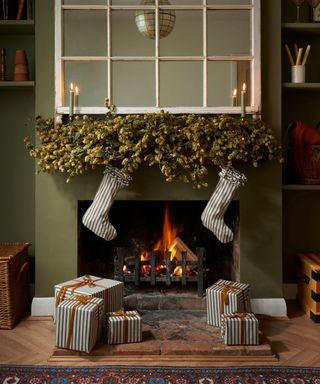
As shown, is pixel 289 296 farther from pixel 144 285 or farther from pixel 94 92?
pixel 94 92

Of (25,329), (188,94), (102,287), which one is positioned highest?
(188,94)

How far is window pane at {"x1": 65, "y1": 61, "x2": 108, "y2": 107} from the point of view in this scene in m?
3.24

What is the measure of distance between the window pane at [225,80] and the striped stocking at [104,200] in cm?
79

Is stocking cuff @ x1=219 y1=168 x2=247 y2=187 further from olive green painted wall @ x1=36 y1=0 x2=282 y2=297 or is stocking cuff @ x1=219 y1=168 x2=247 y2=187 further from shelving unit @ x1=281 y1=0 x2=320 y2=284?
shelving unit @ x1=281 y1=0 x2=320 y2=284

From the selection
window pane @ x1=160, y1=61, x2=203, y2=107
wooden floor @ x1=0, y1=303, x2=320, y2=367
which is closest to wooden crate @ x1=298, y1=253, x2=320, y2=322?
wooden floor @ x1=0, y1=303, x2=320, y2=367

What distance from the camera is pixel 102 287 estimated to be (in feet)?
9.75

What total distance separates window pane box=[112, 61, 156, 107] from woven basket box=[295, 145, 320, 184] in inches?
43.9

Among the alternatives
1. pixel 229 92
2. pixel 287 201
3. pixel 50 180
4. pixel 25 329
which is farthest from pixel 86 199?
pixel 287 201

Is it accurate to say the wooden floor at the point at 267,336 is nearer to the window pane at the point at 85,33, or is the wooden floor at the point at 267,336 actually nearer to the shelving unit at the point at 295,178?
the shelving unit at the point at 295,178

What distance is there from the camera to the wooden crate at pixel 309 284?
10.4ft

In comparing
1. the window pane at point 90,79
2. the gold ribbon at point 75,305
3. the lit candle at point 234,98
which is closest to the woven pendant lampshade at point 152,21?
the window pane at point 90,79

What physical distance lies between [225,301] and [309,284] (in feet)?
2.33

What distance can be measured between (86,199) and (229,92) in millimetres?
1207

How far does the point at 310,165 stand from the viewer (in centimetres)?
332
